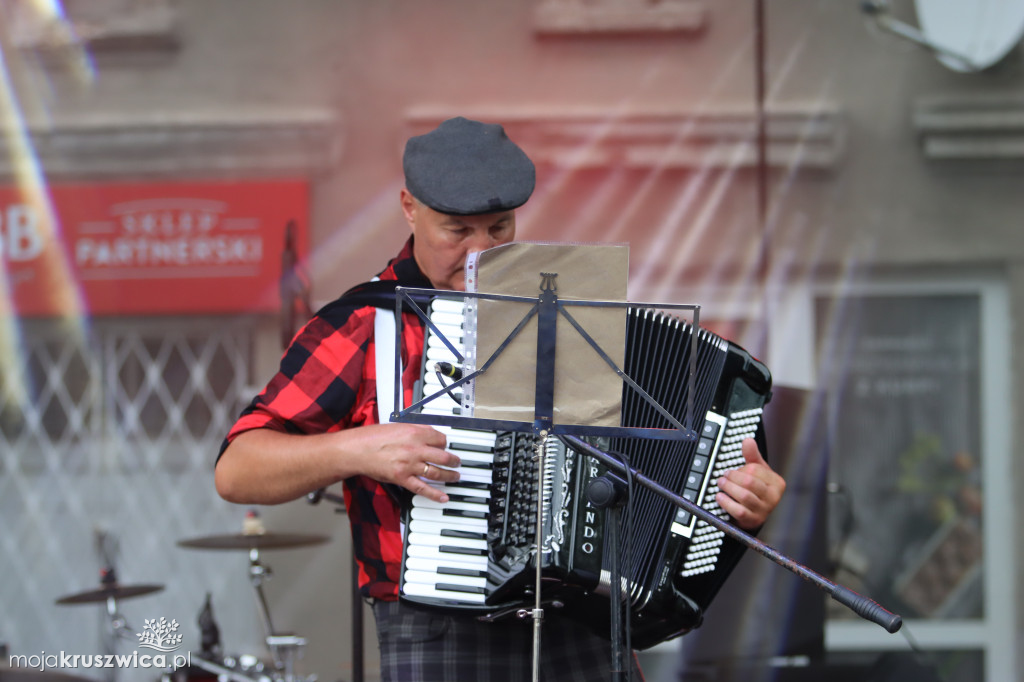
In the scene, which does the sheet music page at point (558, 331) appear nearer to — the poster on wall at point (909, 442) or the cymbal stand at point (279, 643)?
the cymbal stand at point (279, 643)

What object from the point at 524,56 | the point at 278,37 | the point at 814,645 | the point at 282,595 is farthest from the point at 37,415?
the point at 814,645

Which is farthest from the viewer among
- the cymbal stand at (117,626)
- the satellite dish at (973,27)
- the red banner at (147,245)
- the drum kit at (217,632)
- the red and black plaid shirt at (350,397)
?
the red banner at (147,245)

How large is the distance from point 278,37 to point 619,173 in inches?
72.4

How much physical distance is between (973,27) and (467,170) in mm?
3667

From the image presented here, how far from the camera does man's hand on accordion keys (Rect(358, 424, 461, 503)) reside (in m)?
1.68

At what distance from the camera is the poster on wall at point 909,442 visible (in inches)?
190

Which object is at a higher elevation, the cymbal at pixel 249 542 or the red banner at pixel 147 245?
the red banner at pixel 147 245

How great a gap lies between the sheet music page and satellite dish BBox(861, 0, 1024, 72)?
3.72 meters

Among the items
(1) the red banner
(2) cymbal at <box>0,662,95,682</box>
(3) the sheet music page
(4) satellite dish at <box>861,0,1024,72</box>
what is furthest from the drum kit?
(4) satellite dish at <box>861,0,1024,72</box>

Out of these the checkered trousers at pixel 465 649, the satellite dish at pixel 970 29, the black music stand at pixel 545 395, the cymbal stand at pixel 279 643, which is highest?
the satellite dish at pixel 970 29

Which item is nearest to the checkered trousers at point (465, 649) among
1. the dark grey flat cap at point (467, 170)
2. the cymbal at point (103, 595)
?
the dark grey flat cap at point (467, 170)

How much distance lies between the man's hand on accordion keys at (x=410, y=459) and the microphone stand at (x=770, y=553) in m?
0.22

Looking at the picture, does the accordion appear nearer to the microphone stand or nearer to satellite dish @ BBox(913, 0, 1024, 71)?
the microphone stand

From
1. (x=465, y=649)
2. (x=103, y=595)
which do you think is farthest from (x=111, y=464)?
(x=465, y=649)
